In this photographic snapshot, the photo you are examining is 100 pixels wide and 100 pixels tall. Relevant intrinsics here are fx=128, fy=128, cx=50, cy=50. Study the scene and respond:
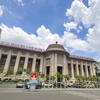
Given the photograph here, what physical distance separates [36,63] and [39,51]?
640 centimetres

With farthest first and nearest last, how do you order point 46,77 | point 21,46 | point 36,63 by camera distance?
1. point 36,63
2. point 21,46
3. point 46,77

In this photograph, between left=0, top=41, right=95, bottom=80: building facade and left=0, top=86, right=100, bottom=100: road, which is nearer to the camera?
left=0, top=86, right=100, bottom=100: road

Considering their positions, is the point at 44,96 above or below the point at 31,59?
below

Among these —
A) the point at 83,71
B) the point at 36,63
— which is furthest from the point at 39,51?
the point at 83,71

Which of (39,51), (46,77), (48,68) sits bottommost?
(46,77)

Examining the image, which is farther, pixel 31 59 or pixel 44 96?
pixel 31 59

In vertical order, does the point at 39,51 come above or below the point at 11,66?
above

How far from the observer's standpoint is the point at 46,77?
5312 centimetres

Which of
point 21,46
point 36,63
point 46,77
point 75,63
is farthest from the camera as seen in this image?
point 75,63

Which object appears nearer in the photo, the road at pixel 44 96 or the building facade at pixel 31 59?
the road at pixel 44 96

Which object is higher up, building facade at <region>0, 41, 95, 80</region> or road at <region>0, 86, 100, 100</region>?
building facade at <region>0, 41, 95, 80</region>

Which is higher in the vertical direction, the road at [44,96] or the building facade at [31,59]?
the building facade at [31,59]

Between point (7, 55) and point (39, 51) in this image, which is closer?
point (7, 55)

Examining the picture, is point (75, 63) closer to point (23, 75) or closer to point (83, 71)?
point (83, 71)
